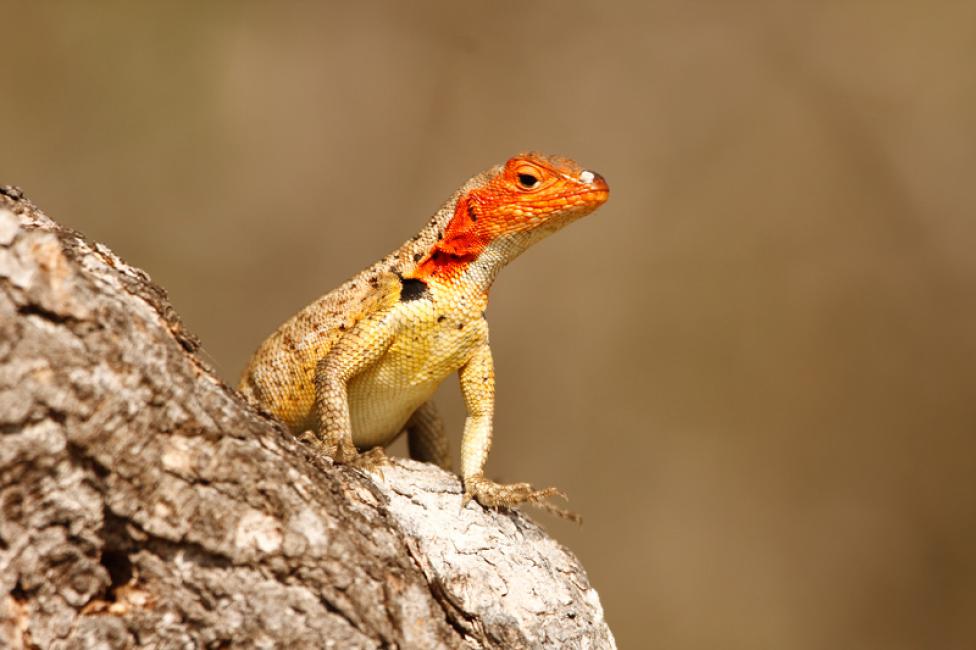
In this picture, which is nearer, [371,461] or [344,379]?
[371,461]

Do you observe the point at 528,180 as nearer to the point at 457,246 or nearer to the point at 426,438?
the point at 457,246

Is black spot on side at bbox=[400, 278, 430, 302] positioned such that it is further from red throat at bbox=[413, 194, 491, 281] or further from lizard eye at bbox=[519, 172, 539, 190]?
lizard eye at bbox=[519, 172, 539, 190]

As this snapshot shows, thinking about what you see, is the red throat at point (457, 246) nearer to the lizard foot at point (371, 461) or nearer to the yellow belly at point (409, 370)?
the yellow belly at point (409, 370)

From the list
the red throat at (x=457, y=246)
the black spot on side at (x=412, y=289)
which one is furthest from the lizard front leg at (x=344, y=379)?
the red throat at (x=457, y=246)

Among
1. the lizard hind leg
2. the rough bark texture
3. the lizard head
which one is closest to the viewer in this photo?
the rough bark texture

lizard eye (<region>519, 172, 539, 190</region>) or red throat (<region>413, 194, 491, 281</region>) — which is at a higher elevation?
lizard eye (<region>519, 172, 539, 190</region>)

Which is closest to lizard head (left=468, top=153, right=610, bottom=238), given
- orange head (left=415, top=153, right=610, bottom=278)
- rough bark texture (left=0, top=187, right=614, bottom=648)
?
orange head (left=415, top=153, right=610, bottom=278)

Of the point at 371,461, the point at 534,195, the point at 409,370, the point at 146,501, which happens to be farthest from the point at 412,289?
the point at 146,501

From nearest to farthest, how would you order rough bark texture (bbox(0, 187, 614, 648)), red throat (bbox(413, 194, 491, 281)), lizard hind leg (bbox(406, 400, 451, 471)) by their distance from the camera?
rough bark texture (bbox(0, 187, 614, 648)) → red throat (bbox(413, 194, 491, 281)) → lizard hind leg (bbox(406, 400, 451, 471))
